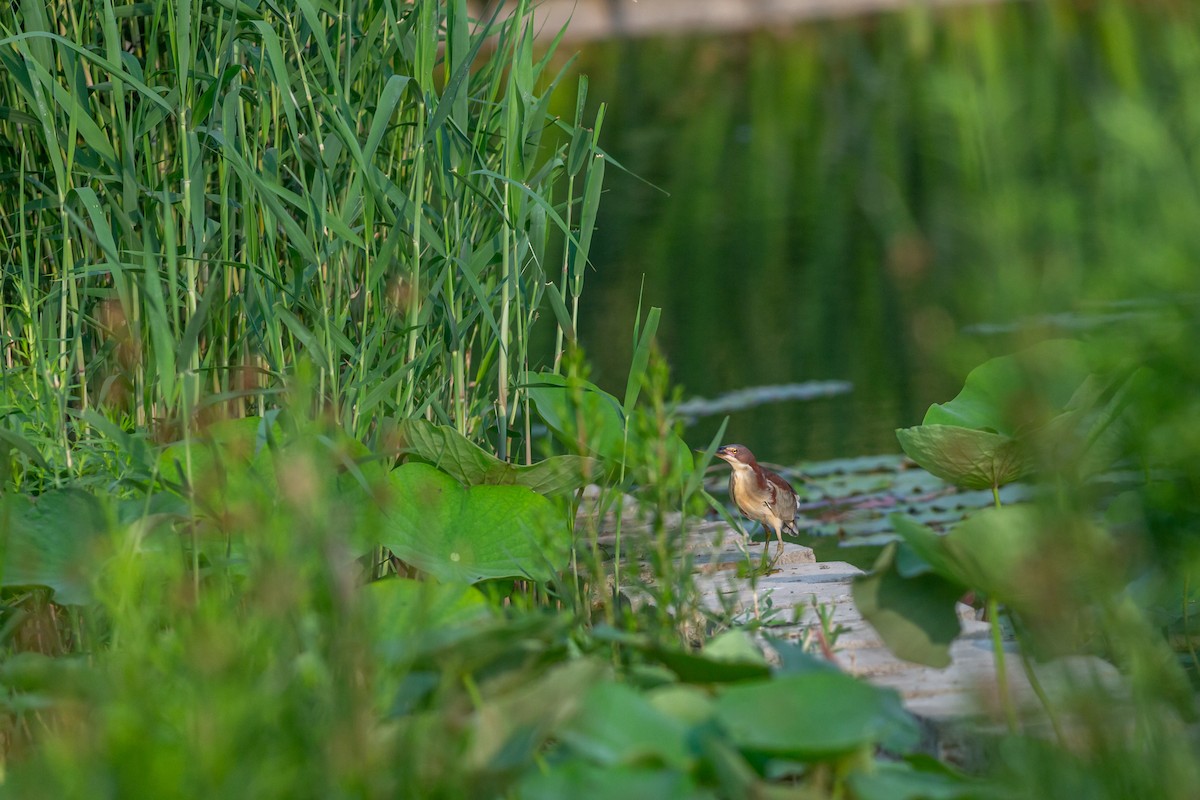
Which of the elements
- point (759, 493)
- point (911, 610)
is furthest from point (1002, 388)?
point (759, 493)

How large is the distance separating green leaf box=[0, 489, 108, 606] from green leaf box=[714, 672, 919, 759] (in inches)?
45.5

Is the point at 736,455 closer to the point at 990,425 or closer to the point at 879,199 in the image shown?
the point at 990,425

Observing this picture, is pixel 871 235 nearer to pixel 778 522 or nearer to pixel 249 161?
pixel 778 522

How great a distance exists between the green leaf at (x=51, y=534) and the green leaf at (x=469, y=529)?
18.6 inches

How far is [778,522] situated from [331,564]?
2077 millimetres

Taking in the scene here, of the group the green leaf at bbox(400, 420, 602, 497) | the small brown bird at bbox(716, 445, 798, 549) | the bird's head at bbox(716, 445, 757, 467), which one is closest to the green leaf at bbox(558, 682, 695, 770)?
the green leaf at bbox(400, 420, 602, 497)

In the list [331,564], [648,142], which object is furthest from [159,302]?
[648,142]

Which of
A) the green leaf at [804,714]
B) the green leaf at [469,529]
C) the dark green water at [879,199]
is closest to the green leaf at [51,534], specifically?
the green leaf at [469,529]

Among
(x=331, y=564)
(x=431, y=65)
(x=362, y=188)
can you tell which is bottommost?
(x=331, y=564)

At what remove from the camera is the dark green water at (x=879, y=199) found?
5.11ft

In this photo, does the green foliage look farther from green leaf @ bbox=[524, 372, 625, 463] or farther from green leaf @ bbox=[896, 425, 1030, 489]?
green leaf @ bbox=[524, 372, 625, 463]

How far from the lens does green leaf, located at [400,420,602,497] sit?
2.61 m

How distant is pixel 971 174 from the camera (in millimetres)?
1466

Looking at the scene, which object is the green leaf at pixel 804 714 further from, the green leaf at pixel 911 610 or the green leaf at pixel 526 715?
the green leaf at pixel 911 610
